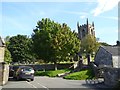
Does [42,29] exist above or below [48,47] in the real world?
above

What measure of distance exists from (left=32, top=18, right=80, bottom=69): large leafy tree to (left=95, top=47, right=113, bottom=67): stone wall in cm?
658

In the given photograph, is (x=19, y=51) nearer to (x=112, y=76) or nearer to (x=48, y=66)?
(x=48, y=66)

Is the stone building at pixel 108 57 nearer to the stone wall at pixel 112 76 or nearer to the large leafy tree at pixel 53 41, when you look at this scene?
the large leafy tree at pixel 53 41

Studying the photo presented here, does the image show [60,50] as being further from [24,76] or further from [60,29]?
[24,76]

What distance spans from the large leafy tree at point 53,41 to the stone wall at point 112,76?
87.8 ft

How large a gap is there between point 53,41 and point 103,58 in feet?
34.4

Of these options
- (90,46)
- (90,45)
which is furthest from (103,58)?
(90,46)

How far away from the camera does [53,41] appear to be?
49594 mm

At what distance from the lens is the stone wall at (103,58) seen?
44.1 m

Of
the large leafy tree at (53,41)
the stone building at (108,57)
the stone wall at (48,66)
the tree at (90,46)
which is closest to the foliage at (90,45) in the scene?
the tree at (90,46)

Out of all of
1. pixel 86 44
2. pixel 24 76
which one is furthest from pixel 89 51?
pixel 24 76

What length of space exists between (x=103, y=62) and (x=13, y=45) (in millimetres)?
57261

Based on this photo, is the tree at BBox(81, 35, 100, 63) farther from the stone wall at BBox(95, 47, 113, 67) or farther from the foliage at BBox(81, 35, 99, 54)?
the stone wall at BBox(95, 47, 113, 67)

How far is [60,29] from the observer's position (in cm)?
5244
